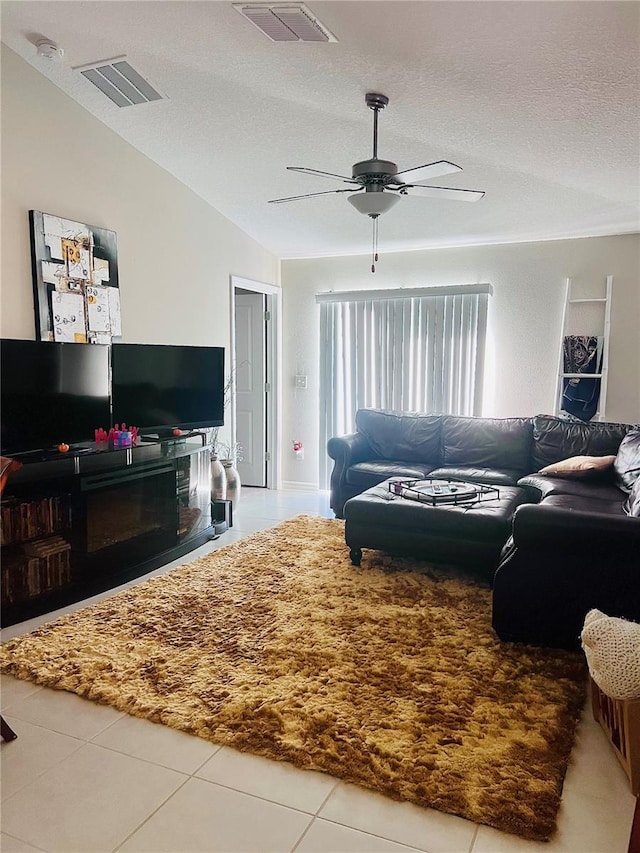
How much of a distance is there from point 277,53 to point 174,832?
332 cm

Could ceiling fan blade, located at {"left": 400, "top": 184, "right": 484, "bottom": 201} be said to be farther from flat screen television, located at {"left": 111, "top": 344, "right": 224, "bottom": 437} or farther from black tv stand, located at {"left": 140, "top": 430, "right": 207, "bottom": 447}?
black tv stand, located at {"left": 140, "top": 430, "right": 207, "bottom": 447}

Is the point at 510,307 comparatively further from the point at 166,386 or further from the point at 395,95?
the point at 166,386

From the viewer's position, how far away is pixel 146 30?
3.01m

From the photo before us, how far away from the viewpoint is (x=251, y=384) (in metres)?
6.54

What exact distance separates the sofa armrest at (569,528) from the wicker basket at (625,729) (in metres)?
0.63

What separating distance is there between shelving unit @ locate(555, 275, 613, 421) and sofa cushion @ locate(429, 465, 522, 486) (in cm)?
90

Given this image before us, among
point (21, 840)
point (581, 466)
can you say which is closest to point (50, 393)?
point (21, 840)

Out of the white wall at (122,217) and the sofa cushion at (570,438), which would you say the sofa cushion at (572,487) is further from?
the white wall at (122,217)

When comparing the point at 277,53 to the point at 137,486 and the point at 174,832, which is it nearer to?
the point at 137,486

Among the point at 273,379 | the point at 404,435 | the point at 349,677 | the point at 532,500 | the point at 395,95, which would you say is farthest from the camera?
the point at 273,379

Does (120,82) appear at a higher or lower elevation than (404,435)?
higher

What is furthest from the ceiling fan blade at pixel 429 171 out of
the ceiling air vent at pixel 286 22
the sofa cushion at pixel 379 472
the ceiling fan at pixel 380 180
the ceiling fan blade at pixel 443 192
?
the sofa cushion at pixel 379 472

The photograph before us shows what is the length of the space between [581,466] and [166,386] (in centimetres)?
312

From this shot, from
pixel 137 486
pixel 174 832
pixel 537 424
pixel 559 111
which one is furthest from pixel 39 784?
pixel 537 424
